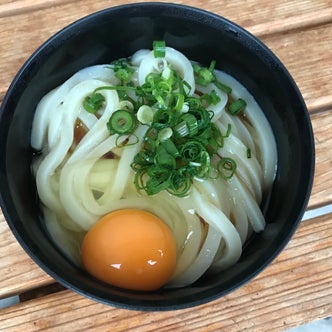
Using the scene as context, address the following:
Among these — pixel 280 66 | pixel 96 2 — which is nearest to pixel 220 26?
pixel 280 66

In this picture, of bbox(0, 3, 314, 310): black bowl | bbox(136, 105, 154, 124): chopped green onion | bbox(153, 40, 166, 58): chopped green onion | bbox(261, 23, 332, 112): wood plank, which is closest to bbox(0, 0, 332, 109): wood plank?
bbox(261, 23, 332, 112): wood plank

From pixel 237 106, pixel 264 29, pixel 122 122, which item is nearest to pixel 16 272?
pixel 122 122

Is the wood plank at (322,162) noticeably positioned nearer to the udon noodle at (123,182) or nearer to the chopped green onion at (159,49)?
the udon noodle at (123,182)

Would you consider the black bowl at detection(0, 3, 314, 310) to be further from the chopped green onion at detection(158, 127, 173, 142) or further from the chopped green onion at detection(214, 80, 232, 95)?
the chopped green onion at detection(158, 127, 173, 142)

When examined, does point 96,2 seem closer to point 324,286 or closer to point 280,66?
point 280,66

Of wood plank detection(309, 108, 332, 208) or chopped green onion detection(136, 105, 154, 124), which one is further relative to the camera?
wood plank detection(309, 108, 332, 208)

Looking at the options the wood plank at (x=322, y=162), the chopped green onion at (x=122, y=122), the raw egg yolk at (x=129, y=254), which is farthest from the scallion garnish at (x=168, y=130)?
the wood plank at (x=322, y=162)
